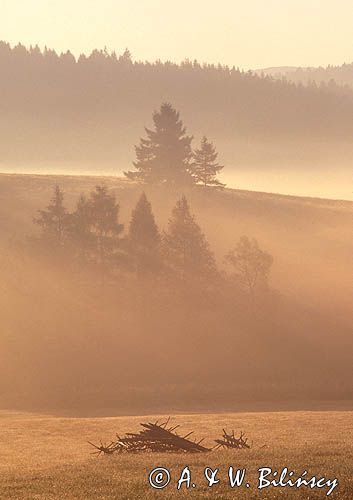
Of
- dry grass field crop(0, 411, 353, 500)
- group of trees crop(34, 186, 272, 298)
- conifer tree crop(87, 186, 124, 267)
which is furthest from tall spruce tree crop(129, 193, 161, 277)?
dry grass field crop(0, 411, 353, 500)

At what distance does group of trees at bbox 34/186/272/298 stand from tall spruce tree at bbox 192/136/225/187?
131 ft

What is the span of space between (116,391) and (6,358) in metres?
11.7

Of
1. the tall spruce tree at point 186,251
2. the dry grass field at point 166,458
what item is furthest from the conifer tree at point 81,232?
the dry grass field at point 166,458

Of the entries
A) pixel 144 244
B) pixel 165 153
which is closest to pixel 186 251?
pixel 144 244

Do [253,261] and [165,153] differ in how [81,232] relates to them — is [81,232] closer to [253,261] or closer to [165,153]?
[253,261]

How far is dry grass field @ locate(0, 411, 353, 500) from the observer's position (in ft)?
81.5

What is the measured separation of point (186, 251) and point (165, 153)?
140 ft

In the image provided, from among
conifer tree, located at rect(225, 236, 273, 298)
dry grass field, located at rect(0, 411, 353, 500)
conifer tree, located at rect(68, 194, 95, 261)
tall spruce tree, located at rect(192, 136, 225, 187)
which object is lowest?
dry grass field, located at rect(0, 411, 353, 500)

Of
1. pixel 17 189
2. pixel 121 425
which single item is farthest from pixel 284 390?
pixel 17 189

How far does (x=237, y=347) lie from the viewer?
80.7 metres

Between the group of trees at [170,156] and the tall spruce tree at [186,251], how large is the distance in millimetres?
39416

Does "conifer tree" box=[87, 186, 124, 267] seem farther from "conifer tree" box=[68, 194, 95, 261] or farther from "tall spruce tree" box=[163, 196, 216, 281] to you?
"tall spruce tree" box=[163, 196, 216, 281]

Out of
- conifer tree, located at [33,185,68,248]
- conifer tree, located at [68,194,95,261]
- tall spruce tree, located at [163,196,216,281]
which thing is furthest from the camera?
conifer tree, located at [33,185,68,248]

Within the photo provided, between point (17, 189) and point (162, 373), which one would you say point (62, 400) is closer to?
point (162, 373)
